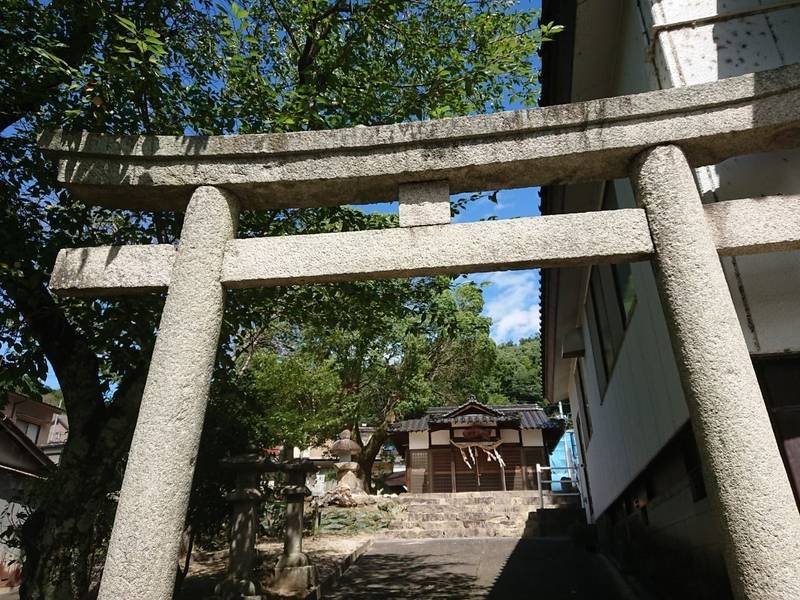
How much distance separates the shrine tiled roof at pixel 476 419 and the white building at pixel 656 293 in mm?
17036

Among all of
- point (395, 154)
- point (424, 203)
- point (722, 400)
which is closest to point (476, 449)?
point (424, 203)

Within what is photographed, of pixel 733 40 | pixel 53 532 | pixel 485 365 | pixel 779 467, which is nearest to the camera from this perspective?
pixel 779 467

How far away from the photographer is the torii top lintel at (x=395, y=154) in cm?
335

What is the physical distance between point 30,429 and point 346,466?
13.3 metres

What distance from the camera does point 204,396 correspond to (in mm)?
3172

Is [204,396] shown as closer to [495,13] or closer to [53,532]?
[53,532]

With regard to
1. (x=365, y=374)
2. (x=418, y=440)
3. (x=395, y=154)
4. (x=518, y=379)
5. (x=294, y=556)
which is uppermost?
(x=518, y=379)

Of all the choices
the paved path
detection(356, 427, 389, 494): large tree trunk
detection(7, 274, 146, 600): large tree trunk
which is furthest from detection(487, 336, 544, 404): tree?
detection(7, 274, 146, 600): large tree trunk

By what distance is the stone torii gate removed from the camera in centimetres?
264

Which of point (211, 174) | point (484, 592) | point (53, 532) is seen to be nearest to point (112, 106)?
point (211, 174)

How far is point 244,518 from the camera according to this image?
8477mm

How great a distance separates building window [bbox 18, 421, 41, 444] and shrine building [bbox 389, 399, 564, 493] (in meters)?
15.5

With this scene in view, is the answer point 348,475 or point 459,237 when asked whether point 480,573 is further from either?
point 348,475

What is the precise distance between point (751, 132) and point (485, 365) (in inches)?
1014
